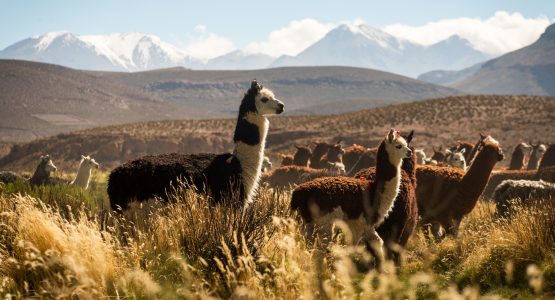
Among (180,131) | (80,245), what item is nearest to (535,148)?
(80,245)

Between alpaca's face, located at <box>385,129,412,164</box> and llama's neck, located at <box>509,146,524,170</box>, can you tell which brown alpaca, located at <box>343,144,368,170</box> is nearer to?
llama's neck, located at <box>509,146,524,170</box>

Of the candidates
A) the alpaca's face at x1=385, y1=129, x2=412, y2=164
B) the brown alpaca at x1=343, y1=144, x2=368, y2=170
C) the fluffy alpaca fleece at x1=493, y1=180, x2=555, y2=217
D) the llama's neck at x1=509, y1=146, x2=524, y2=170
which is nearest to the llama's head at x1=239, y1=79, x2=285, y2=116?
the alpaca's face at x1=385, y1=129, x2=412, y2=164

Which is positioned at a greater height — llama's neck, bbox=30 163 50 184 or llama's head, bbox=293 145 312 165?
llama's head, bbox=293 145 312 165

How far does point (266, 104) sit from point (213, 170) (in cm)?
130

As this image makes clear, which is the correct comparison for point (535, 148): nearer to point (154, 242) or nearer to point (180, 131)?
point (154, 242)

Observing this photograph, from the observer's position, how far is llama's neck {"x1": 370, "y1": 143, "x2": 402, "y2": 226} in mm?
7797

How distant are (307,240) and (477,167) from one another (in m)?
3.98

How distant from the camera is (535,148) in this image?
21.9 meters

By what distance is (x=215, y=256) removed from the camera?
5684 mm

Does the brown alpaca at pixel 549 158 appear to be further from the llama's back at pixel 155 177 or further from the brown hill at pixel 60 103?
the brown hill at pixel 60 103

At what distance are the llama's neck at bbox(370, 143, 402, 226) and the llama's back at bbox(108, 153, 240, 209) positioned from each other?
2048 millimetres

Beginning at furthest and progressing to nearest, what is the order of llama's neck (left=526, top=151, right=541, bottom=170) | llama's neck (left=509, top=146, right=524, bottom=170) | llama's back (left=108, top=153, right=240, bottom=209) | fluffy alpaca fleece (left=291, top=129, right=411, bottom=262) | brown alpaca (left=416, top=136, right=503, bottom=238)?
llama's neck (left=526, top=151, right=541, bottom=170)
llama's neck (left=509, top=146, right=524, bottom=170)
brown alpaca (left=416, top=136, right=503, bottom=238)
llama's back (left=108, top=153, right=240, bottom=209)
fluffy alpaca fleece (left=291, top=129, right=411, bottom=262)

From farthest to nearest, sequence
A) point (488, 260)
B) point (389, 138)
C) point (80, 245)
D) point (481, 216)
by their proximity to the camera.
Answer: point (481, 216) < point (389, 138) < point (488, 260) < point (80, 245)

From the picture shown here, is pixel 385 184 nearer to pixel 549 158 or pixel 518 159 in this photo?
pixel 549 158
